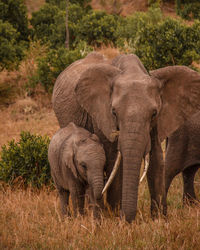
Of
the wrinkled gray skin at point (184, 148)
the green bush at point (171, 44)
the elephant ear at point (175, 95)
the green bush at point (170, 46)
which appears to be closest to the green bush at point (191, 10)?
the green bush at point (171, 44)

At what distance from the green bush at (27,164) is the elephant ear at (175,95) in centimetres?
317

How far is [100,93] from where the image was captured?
468cm

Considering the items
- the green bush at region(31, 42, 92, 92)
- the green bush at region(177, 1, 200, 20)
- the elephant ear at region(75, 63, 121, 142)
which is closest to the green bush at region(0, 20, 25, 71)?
the green bush at region(31, 42, 92, 92)

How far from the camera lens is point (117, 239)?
4.29 meters

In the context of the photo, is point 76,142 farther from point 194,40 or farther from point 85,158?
point 194,40

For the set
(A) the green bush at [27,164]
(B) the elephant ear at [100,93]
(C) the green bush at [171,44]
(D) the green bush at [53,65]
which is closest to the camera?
(B) the elephant ear at [100,93]

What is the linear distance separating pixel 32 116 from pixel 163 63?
4.65 metres

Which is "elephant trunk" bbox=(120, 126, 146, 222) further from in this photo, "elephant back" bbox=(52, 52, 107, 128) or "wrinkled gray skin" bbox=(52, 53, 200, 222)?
"elephant back" bbox=(52, 52, 107, 128)

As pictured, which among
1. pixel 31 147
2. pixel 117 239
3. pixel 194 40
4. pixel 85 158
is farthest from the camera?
pixel 194 40

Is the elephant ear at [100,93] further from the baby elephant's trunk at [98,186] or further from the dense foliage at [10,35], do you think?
the dense foliage at [10,35]

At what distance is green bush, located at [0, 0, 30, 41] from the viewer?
60.3 feet

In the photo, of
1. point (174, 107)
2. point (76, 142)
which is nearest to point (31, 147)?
point (76, 142)

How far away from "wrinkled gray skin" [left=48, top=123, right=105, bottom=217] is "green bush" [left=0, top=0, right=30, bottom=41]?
14.4 metres

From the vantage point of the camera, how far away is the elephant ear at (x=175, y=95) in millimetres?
4660
